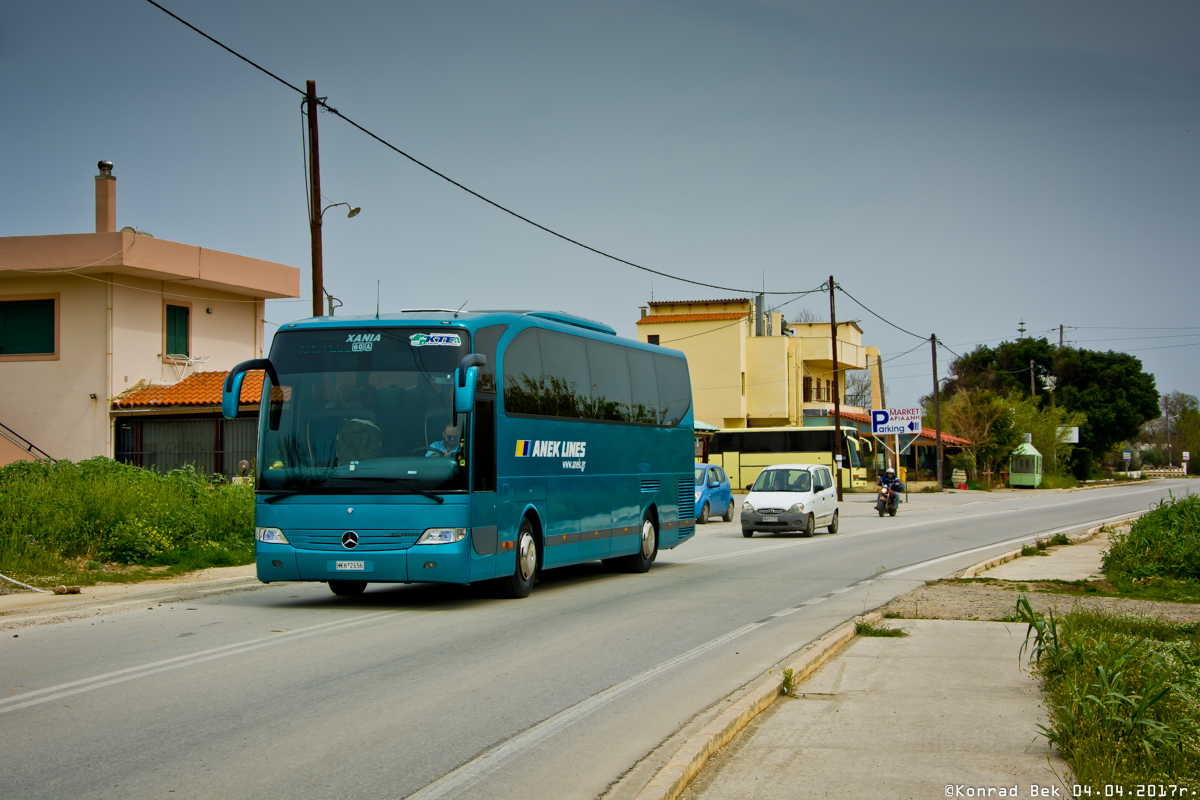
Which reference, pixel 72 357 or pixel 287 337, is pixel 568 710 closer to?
pixel 287 337

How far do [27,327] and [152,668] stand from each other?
24.9m

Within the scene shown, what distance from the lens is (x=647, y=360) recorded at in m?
18.0

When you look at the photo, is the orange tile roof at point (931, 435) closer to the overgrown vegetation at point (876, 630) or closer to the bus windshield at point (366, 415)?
the bus windshield at point (366, 415)

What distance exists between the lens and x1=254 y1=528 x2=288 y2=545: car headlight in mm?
12336

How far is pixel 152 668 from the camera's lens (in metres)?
8.63

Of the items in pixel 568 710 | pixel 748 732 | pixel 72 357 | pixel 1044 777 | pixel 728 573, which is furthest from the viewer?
pixel 72 357

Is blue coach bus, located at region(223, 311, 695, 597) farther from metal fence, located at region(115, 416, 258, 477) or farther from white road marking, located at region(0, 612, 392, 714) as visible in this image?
metal fence, located at region(115, 416, 258, 477)

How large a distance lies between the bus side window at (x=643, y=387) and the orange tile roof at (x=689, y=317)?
4862cm

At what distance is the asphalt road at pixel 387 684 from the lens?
5727mm

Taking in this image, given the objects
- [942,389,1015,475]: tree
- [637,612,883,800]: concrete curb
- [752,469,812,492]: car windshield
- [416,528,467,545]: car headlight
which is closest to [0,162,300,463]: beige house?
[752,469,812,492]: car windshield

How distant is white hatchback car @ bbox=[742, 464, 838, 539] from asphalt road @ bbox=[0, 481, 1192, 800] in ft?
34.8

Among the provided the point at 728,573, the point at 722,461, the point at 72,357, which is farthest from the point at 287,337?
the point at 722,461

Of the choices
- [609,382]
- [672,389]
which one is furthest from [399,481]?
[672,389]

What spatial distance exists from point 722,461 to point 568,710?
169 ft
